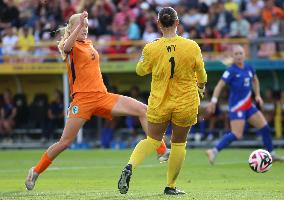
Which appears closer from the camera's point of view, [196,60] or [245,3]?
[196,60]

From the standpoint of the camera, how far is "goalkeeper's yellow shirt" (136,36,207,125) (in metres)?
11.2

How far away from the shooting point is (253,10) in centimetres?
2747

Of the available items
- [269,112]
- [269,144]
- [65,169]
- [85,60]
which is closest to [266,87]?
[269,112]

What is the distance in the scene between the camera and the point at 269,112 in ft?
90.4

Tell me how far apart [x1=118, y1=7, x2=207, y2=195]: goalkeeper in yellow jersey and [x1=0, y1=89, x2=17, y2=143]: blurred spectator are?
18.6m

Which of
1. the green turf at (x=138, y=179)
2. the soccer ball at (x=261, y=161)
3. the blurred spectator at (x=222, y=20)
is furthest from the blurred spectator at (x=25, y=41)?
the soccer ball at (x=261, y=161)

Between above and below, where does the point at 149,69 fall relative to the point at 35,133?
above

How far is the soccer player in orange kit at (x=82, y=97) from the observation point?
12883 millimetres

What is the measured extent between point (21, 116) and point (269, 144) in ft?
42.0

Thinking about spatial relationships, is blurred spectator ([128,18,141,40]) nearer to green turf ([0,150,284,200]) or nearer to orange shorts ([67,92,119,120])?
green turf ([0,150,284,200])

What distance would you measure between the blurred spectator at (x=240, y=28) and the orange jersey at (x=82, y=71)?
46.0 ft

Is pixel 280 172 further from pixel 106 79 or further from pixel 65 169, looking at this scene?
pixel 106 79

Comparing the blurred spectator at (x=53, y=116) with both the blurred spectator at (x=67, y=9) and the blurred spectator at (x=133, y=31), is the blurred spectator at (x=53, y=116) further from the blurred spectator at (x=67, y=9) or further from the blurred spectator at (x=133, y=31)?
the blurred spectator at (x=133, y=31)

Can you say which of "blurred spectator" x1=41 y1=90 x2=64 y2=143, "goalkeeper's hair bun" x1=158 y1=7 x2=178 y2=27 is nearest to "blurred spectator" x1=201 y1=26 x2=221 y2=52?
"blurred spectator" x1=41 y1=90 x2=64 y2=143
